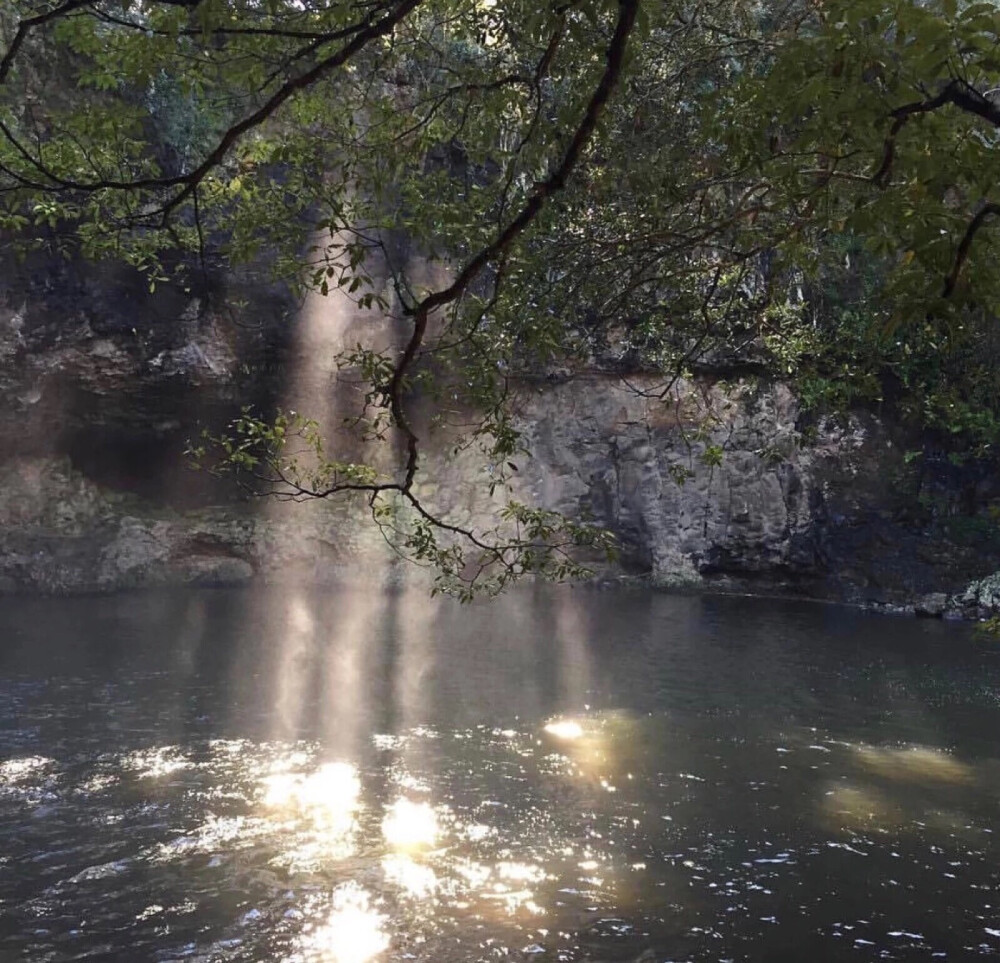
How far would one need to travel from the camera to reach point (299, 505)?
26.2 metres

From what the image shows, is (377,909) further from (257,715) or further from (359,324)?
(359,324)

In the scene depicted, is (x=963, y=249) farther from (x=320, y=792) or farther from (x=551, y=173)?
(x=320, y=792)

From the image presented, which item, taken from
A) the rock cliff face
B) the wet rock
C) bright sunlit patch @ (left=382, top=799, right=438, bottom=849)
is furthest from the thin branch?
the wet rock

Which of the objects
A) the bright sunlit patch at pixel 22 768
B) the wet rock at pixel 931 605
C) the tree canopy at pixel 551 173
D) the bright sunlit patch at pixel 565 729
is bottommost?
the bright sunlit patch at pixel 565 729

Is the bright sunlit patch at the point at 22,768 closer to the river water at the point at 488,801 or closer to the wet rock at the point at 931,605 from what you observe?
the river water at the point at 488,801

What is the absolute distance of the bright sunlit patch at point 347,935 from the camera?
632 centimetres

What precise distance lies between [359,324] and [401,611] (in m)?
8.90

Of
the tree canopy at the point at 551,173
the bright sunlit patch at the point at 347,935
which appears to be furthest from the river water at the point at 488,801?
the tree canopy at the point at 551,173

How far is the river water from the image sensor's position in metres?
6.79

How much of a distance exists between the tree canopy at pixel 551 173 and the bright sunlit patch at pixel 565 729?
5.58 metres

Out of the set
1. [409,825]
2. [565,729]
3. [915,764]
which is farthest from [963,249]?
[565,729]

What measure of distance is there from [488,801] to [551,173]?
627 cm

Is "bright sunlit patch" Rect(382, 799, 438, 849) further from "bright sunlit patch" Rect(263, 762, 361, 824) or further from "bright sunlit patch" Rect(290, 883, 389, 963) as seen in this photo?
"bright sunlit patch" Rect(290, 883, 389, 963)

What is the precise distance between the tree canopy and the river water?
3111mm
